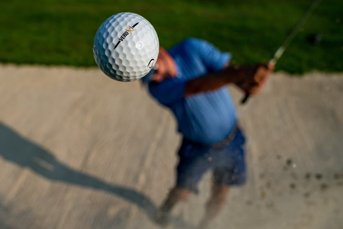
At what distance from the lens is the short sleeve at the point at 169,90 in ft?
7.23

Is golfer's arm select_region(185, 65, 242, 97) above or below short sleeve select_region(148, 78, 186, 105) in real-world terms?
above

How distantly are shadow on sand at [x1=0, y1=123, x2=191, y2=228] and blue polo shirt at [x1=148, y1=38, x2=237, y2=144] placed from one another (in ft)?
3.89

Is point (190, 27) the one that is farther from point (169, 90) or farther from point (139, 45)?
point (139, 45)

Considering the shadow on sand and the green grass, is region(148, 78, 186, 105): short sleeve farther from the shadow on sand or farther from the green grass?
the green grass

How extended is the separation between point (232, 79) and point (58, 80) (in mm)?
3520

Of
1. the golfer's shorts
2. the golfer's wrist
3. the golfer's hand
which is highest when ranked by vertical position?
the golfer's hand

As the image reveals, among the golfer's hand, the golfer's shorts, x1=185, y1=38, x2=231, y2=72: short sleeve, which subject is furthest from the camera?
the golfer's shorts

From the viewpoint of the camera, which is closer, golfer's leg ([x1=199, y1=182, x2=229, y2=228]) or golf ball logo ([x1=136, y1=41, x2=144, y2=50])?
golf ball logo ([x1=136, y1=41, x2=144, y2=50])

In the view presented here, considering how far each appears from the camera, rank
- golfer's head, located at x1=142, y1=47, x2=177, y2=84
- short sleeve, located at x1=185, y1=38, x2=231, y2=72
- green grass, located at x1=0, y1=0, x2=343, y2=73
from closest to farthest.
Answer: golfer's head, located at x1=142, y1=47, x2=177, y2=84
short sleeve, located at x1=185, y1=38, x2=231, y2=72
green grass, located at x1=0, y1=0, x2=343, y2=73

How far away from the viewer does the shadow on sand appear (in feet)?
11.2

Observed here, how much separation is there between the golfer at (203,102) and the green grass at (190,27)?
2611 millimetres

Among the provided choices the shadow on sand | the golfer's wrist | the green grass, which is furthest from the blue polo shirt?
the green grass

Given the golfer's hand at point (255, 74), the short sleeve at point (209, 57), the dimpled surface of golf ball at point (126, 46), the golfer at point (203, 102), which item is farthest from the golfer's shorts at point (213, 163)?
the dimpled surface of golf ball at point (126, 46)

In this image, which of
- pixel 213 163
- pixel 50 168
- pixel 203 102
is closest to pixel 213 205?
pixel 213 163
